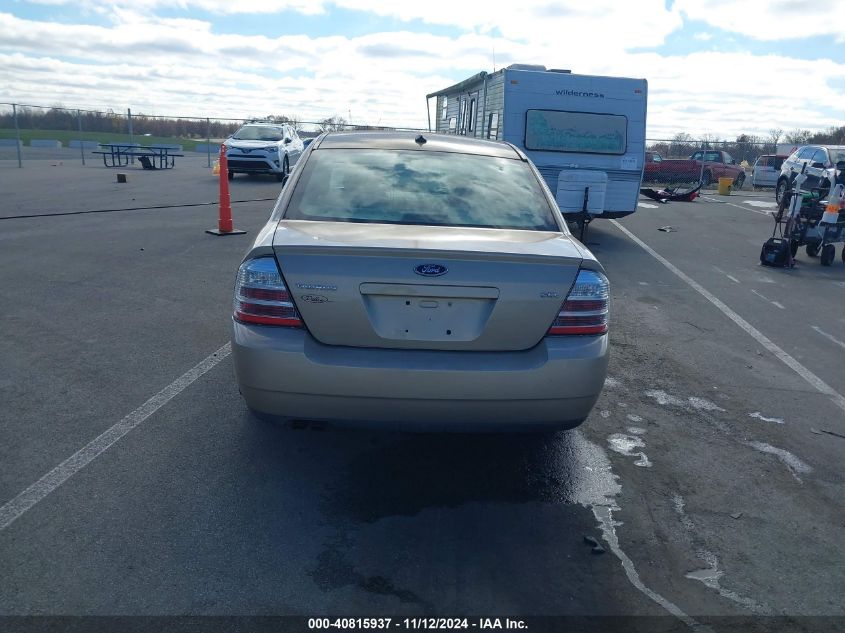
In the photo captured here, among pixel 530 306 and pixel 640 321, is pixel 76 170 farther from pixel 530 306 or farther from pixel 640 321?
pixel 530 306

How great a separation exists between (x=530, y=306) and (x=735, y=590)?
1.50 metres

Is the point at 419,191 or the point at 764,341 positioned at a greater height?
the point at 419,191

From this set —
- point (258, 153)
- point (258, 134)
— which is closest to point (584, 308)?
point (258, 153)

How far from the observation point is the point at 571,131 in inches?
508

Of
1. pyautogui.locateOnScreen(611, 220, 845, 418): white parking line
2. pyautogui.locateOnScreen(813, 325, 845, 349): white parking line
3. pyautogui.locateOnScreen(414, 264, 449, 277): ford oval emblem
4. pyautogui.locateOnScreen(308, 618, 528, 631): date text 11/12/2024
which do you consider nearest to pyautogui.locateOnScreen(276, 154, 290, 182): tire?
pyautogui.locateOnScreen(611, 220, 845, 418): white parking line

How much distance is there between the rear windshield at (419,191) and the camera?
406cm

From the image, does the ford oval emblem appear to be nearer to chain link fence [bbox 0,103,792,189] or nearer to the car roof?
the car roof

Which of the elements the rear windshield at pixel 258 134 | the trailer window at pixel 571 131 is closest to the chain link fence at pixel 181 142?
the rear windshield at pixel 258 134

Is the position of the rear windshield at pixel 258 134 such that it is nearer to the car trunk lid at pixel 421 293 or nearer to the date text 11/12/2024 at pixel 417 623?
the car trunk lid at pixel 421 293

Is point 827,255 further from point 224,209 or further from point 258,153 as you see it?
point 258,153

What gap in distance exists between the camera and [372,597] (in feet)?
9.51

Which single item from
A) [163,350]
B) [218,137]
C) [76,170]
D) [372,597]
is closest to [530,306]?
[372,597]

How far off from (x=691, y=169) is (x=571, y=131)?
61.9 ft

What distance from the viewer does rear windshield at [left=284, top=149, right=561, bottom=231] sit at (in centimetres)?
406
